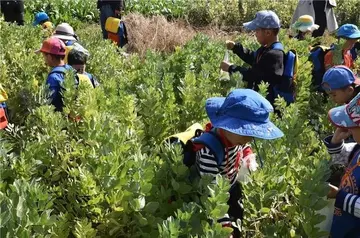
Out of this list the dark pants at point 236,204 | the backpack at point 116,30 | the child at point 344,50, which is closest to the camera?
the dark pants at point 236,204

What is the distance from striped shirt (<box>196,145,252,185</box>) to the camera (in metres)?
2.25

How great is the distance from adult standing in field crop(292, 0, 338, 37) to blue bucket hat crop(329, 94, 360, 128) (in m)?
6.15

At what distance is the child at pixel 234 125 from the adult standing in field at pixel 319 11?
20.8 ft

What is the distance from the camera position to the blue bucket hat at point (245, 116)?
Answer: 85.8 inches

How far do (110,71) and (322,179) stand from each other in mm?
3085

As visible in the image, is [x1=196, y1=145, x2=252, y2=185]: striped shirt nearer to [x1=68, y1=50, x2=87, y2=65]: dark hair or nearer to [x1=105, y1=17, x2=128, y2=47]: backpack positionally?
[x1=68, y1=50, x2=87, y2=65]: dark hair

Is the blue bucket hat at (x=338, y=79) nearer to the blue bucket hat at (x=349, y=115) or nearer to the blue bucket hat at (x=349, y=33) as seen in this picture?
the blue bucket hat at (x=349, y=115)

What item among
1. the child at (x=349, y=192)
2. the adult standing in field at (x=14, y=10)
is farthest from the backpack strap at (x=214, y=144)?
the adult standing in field at (x=14, y=10)

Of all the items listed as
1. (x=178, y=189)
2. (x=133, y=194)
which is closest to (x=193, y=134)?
(x=178, y=189)

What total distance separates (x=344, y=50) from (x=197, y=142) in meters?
3.36

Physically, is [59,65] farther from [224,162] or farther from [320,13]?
[320,13]

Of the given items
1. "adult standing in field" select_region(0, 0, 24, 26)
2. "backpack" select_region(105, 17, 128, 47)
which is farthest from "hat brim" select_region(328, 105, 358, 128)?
"adult standing in field" select_region(0, 0, 24, 26)

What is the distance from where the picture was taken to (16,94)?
14.0 ft

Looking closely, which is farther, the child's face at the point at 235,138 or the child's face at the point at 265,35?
the child's face at the point at 265,35
